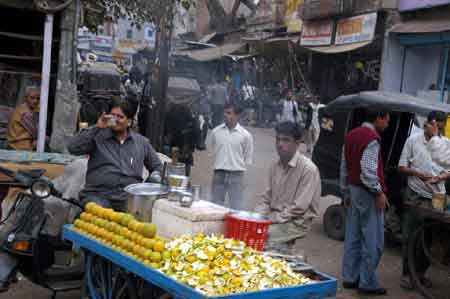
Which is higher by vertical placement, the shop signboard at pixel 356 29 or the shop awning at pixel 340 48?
the shop signboard at pixel 356 29

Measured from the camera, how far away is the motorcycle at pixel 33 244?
450cm

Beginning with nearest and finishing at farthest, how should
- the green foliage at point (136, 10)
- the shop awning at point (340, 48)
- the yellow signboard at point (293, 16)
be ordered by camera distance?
the green foliage at point (136, 10)
the shop awning at point (340, 48)
the yellow signboard at point (293, 16)

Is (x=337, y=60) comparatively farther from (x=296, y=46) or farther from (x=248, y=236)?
(x=248, y=236)

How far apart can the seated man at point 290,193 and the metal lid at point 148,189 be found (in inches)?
32.7

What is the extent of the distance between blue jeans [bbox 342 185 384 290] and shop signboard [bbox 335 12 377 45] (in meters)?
11.1

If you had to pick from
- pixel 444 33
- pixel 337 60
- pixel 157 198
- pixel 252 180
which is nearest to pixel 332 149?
pixel 252 180

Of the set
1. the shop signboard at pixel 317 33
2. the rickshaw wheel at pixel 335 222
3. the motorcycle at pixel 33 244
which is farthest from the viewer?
the shop signboard at pixel 317 33

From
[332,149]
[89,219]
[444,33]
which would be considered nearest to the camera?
[89,219]

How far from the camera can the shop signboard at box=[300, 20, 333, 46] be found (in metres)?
18.4

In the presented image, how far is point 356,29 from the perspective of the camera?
16.8 metres

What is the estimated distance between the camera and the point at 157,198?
4.21 m

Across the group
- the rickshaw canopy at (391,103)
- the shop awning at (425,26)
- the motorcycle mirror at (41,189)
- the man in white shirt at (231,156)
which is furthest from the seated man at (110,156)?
the shop awning at (425,26)

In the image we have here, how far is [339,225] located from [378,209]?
244 cm

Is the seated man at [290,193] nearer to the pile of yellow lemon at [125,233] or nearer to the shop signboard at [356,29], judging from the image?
the pile of yellow lemon at [125,233]
